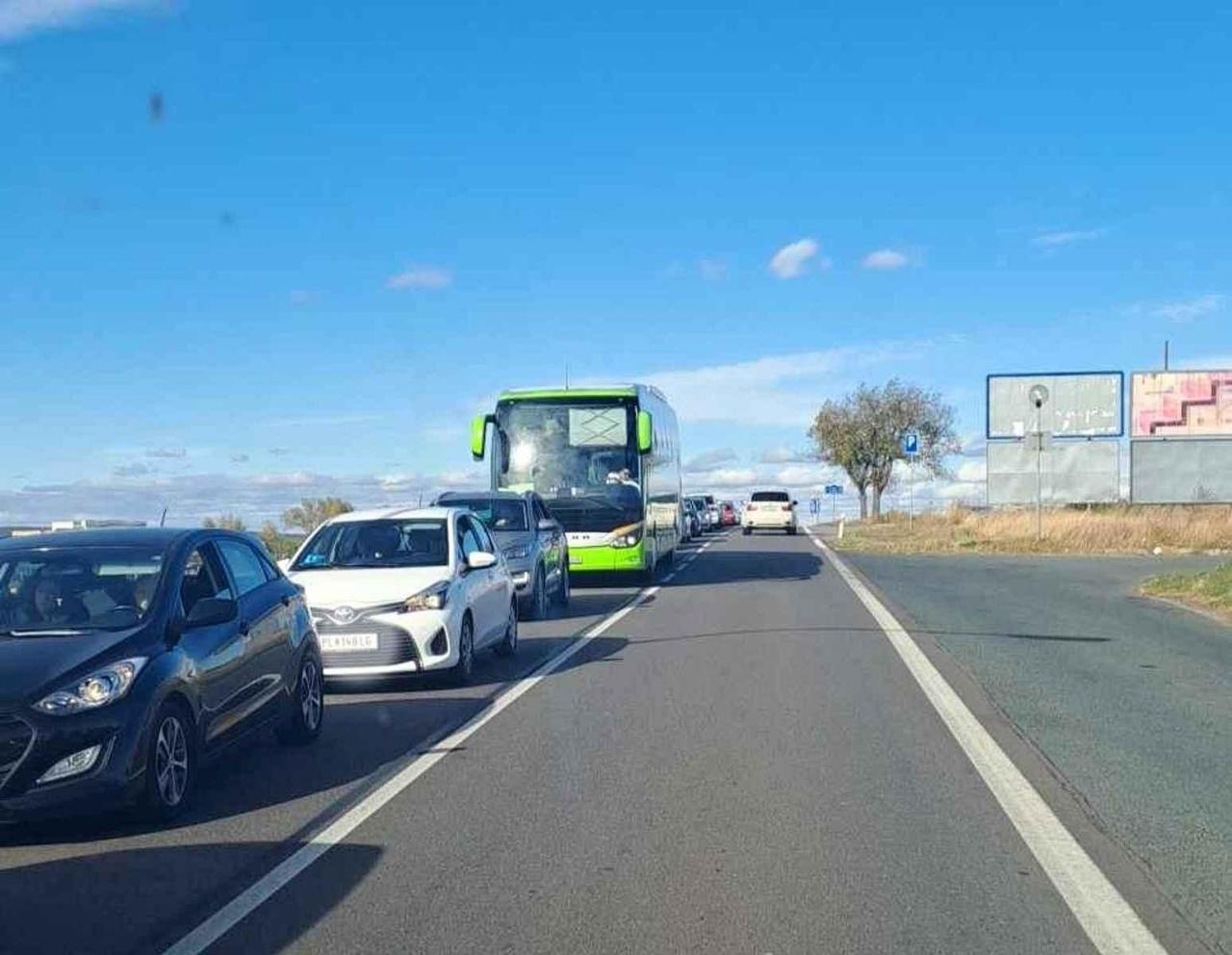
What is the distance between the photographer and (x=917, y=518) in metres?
61.5

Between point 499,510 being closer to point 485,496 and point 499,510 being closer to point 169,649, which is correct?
point 485,496

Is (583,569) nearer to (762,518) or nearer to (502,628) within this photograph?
(502,628)

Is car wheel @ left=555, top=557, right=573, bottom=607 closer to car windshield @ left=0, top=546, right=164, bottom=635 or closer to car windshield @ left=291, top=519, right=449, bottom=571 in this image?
car windshield @ left=291, top=519, right=449, bottom=571

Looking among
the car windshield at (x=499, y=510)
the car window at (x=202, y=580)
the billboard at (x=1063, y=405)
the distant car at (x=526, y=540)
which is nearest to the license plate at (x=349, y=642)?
the car window at (x=202, y=580)

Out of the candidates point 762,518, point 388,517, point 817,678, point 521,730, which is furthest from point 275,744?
point 762,518

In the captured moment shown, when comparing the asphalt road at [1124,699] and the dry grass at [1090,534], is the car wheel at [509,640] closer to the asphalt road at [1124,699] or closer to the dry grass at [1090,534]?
the asphalt road at [1124,699]

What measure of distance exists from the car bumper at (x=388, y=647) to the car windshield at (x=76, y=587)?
3.75 meters

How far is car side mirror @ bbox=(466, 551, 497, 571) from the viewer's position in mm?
13383

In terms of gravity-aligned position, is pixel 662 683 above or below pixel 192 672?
below

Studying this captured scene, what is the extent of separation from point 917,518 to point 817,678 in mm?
49883

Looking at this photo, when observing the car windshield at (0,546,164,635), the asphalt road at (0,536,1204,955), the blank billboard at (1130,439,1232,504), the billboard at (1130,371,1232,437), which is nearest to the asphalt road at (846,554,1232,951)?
the asphalt road at (0,536,1204,955)

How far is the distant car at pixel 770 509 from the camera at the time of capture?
5781 cm

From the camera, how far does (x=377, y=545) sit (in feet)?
45.7

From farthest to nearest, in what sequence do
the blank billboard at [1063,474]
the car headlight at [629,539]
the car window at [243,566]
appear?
the blank billboard at [1063,474] → the car headlight at [629,539] → the car window at [243,566]
